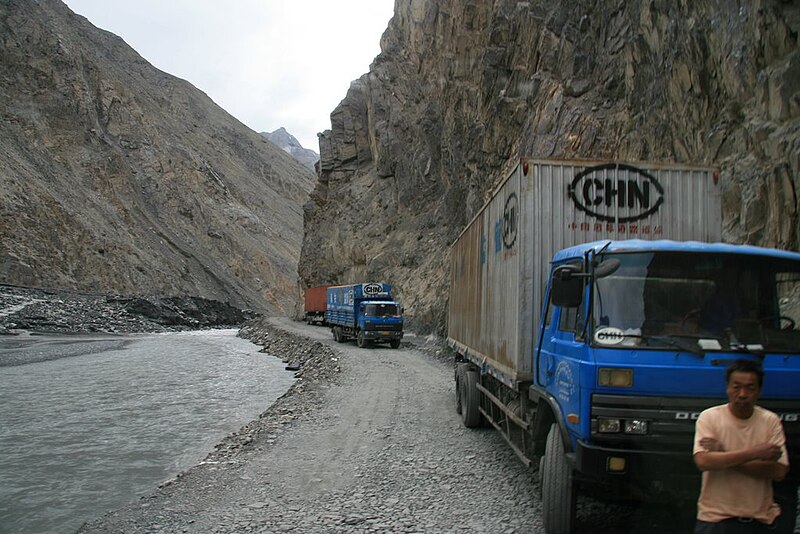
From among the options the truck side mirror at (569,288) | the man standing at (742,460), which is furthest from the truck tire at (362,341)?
the man standing at (742,460)

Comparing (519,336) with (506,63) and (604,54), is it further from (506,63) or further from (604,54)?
(506,63)

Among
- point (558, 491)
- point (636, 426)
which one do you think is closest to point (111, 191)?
point (558, 491)

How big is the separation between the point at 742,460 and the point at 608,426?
3.98 ft

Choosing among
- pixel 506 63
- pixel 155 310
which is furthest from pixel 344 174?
pixel 506 63

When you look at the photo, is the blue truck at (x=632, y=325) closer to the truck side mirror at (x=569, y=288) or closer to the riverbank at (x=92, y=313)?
the truck side mirror at (x=569, y=288)

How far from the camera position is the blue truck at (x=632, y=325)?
429 cm

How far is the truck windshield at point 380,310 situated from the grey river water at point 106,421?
173 inches

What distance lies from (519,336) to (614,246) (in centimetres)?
184

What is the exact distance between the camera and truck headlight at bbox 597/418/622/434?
14.2 ft

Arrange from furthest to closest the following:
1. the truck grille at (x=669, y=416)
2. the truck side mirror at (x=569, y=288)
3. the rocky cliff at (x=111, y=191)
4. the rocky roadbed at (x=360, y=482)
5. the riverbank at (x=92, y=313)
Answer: the rocky cliff at (x=111, y=191)
the riverbank at (x=92, y=313)
the rocky roadbed at (x=360, y=482)
the truck side mirror at (x=569, y=288)
the truck grille at (x=669, y=416)

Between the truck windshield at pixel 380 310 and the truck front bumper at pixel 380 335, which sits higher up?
the truck windshield at pixel 380 310

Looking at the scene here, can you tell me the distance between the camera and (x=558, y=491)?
4.93m

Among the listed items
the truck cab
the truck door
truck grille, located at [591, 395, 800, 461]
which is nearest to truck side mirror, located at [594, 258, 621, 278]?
the truck cab

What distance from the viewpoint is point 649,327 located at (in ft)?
15.0
